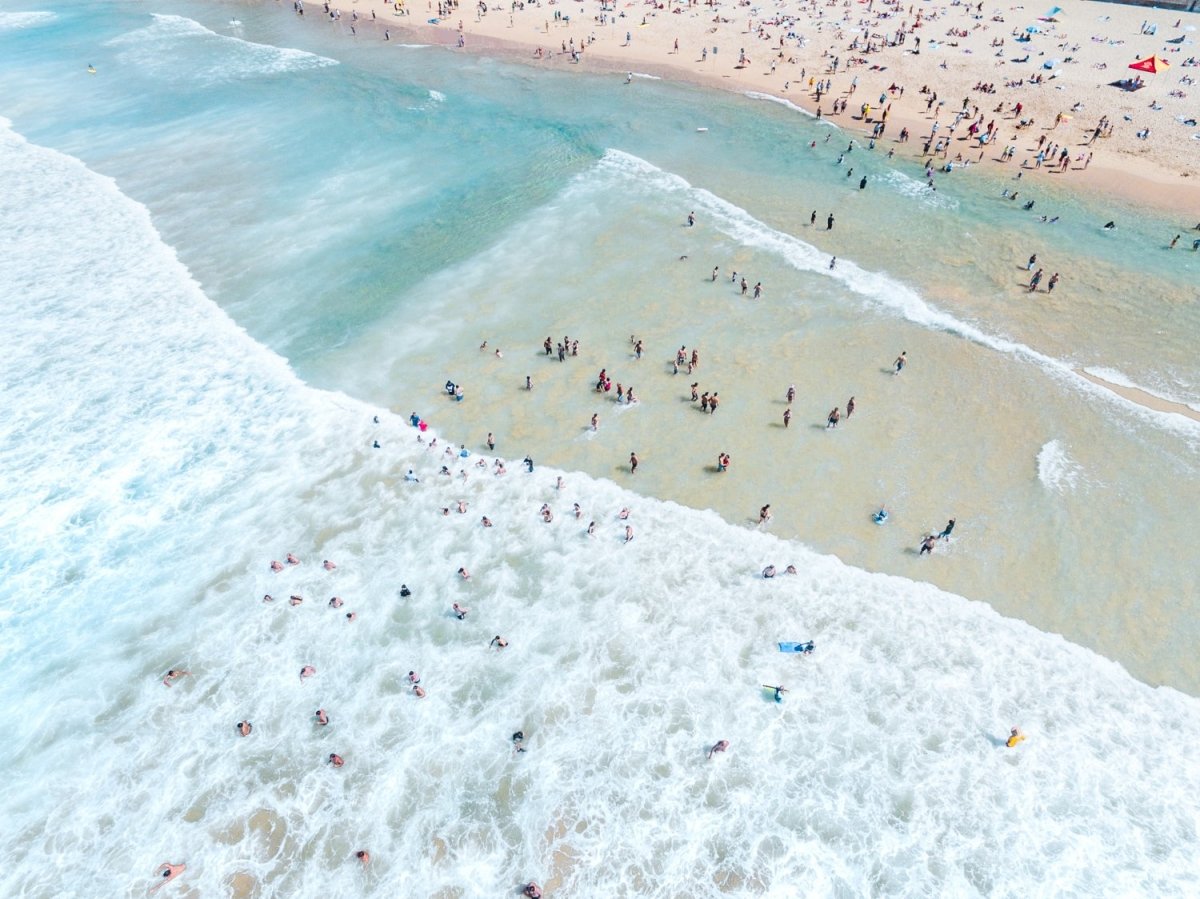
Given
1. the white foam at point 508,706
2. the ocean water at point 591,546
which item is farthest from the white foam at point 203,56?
the white foam at point 508,706

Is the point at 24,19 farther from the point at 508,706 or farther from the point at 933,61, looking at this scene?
the point at 508,706

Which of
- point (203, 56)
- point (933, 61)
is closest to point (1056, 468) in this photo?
point (933, 61)

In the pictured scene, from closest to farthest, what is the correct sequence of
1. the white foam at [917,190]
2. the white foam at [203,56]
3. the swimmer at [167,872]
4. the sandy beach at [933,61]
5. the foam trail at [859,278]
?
the swimmer at [167,872], the foam trail at [859,278], the white foam at [917,190], the sandy beach at [933,61], the white foam at [203,56]

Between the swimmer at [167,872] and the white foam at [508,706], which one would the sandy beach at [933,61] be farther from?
the swimmer at [167,872]

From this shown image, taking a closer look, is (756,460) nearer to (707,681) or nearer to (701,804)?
(707,681)

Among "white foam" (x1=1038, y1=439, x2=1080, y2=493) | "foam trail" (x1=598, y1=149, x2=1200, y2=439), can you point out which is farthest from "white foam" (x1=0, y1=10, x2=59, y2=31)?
"white foam" (x1=1038, y1=439, x2=1080, y2=493)

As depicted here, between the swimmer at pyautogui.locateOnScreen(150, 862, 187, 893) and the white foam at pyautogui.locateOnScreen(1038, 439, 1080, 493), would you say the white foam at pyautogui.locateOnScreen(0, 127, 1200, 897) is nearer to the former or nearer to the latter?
the swimmer at pyautogui.locateOnScreen(150, 862, 187, 893)
